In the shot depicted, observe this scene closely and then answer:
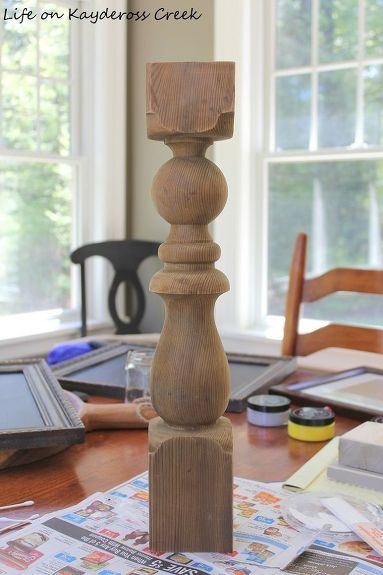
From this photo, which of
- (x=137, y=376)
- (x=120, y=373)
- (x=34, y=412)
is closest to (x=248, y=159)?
(x=120, y=373)

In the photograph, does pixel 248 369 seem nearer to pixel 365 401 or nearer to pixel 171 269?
pixel 365 401

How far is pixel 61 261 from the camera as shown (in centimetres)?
321

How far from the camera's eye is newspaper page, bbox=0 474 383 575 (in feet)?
2.17

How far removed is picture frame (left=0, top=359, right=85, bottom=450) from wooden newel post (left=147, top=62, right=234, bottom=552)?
0.95ft

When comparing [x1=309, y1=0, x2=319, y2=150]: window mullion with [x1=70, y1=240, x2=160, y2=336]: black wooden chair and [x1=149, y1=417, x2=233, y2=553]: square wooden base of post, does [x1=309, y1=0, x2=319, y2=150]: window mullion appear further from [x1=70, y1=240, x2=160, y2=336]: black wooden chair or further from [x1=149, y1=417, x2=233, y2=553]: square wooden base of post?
[x1=149, y1=417, x2=233, y2=553]: square wooden base of post

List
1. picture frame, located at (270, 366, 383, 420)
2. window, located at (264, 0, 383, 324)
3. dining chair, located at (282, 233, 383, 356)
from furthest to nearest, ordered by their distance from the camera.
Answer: window, located at (264, 0, 383, 324), dining chair, located at (282, 233, 383, 356), picture frame, located at (270, 366, 383, 420)

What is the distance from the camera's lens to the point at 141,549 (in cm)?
70

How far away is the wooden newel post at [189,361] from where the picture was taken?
2.16ft

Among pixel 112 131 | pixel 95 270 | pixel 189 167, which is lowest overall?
pixel 95 270

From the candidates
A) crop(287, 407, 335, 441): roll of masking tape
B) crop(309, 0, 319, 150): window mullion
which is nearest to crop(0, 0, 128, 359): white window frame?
crop(309, 0, 319, 150): window mullion

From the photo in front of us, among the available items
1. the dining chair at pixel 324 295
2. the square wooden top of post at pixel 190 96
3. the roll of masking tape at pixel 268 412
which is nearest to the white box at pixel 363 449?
the roll of masking tape at pixel 268 412

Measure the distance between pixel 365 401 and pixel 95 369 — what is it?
0.59 metres

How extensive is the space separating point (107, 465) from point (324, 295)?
105 centimetres

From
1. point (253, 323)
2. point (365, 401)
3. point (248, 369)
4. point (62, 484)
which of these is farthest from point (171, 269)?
point (253, 323)
